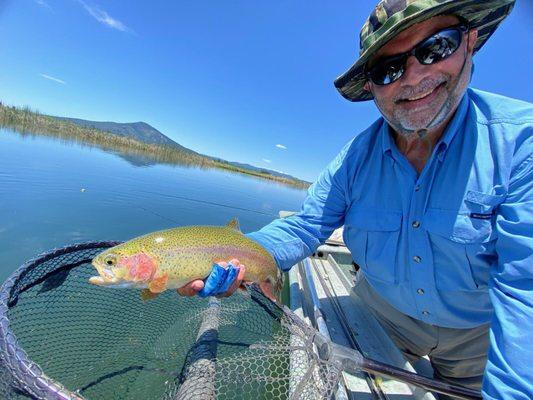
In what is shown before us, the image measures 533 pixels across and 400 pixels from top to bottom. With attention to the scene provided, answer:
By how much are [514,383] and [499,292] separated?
0.43m

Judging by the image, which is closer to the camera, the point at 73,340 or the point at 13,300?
the point at 13,300

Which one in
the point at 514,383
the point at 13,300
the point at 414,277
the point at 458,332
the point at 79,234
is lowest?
the point at 79,234

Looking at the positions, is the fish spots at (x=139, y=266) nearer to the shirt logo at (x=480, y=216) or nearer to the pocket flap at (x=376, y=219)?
the pocket flap at (x=376, y=219)

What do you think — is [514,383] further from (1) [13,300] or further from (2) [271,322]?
(1) [13,300]

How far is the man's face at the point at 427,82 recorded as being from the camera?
1.92m

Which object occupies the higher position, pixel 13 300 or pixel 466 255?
pixel 466 255

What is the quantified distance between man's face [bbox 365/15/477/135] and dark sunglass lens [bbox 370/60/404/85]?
0.04m

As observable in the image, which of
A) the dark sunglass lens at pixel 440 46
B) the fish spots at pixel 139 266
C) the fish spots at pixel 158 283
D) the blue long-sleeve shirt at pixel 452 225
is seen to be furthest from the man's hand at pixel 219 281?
the dark sunglass lens at pixel 440 46

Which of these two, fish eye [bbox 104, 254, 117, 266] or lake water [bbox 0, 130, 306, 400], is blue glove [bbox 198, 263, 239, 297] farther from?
lake water [bbox 0, 130, 306, 400]

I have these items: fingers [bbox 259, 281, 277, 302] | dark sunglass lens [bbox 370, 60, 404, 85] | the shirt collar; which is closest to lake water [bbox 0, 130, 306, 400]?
fingers [bbox 259, 281, 277, 302]

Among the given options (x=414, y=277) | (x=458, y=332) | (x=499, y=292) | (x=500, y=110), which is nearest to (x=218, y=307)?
(x=414, y=277)

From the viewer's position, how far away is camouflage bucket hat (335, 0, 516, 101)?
1.74m

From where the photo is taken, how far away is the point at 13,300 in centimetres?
164

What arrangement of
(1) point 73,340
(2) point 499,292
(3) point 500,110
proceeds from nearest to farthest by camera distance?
1. (2) point 499,292
2. (3) point 500,110
3. (1) point 73,340
